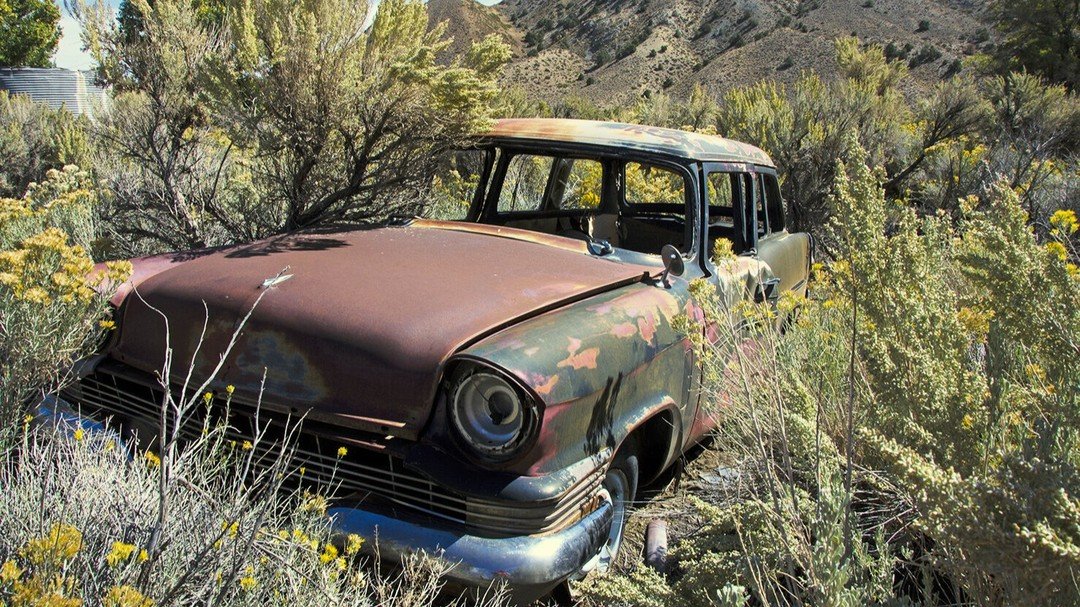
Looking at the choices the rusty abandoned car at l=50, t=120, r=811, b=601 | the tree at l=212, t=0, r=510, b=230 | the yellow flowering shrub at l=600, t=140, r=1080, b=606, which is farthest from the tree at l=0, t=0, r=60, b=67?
the yellow flowering shrub at l=600, t=140, r=1080, b=606

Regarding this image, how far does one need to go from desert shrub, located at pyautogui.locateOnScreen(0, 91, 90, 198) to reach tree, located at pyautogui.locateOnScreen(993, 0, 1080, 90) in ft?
74.2

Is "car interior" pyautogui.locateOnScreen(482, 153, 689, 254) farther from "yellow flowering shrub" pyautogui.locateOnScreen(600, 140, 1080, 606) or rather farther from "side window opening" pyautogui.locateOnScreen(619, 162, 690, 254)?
"yellow flowering shrub" pyautogui.locateOnScreen(600, 140, 1080, 606)

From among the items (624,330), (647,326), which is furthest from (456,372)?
(647,326)

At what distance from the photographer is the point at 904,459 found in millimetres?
1794

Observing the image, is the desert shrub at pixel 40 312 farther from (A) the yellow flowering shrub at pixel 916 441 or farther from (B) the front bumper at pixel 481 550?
(A) the yellow flowering shrub at pixel 916 441

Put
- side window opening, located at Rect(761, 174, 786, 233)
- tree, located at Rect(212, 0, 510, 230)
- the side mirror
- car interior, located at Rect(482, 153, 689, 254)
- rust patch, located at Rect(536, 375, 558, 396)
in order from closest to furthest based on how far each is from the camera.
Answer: rust patch, located at Rect(536, 375, 558, 396) < the side mirror < tree, located at Rect(212, 0, 510, 230) < car interior, located at Rect(482, 153, 689, 254) < side window opening, located at Rect(761, 174, 786, 233)

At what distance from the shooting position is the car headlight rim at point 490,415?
7.71 ft

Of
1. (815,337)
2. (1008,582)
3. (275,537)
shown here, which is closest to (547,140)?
(815,337)

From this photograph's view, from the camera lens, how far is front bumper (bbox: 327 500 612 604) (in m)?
2.32

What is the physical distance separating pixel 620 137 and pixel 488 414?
1966mm

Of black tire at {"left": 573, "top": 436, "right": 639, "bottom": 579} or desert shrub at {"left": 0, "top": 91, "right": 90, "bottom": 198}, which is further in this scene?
desert shrub at {"left": 0, "top": 91, "right": 90, "bottom": 198}

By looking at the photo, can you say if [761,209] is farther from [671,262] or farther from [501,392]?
[501,392]

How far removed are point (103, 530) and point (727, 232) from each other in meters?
3.79

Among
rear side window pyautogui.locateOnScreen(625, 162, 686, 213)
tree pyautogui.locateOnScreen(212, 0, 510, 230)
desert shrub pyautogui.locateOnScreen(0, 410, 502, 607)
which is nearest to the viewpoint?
desert shrub pyautogui.locateOnScreen(0, 410, 502, 607)
